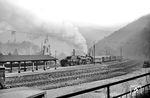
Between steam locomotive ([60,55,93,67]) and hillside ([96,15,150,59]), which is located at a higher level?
hillside ([96,15,150,59])

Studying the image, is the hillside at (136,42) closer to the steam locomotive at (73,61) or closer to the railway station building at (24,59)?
the steam locomotive at (73,61)

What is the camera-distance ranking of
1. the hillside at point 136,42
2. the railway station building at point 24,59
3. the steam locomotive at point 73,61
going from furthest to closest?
the hillside at point 136,42
the steam locomotive at point 73,61
the railway station building at point 24,59

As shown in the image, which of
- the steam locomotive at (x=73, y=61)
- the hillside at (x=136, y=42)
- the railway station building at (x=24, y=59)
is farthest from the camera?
the hillside at (x=136, y=42)

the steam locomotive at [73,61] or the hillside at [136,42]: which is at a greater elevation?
the hillside at [136,42]

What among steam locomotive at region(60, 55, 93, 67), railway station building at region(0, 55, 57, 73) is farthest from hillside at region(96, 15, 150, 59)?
railway station building at region(0, 55, 57, 73)

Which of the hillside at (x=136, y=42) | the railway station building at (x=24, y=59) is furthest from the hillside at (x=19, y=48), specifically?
the railway station building at (x=24, y=59)

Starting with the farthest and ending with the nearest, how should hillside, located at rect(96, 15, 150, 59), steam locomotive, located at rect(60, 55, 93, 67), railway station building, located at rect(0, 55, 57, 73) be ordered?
hillside, located at rect(96, 15, 150, 59), steam locomotive, located at rect(60, 55, 93, 67), railway station building, located at rect(0, 55, 57, 73)

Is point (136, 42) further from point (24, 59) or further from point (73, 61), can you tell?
point (24, 59)

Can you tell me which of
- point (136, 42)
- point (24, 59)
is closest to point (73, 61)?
point (24, 59)

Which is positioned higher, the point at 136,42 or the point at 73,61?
the point at 136,42

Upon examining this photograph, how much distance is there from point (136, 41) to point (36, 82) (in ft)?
372

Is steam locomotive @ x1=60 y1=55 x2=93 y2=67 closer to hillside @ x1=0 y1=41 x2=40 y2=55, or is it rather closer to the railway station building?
the railway station building

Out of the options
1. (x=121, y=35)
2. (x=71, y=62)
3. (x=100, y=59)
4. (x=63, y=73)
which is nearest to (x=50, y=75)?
(x=63, y=73)

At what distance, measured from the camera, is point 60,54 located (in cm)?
14000
